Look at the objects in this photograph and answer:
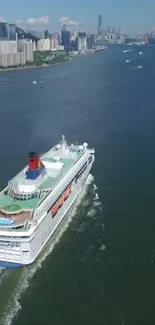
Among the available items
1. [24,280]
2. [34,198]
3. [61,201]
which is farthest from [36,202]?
[24,280]

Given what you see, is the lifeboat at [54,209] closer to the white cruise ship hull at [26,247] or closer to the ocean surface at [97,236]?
the white cruise ship hull at [26,247]

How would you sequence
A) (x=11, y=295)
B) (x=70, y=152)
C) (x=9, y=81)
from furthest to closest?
(x=9, y=81), (x=70, y=152), (x=11, y=295)

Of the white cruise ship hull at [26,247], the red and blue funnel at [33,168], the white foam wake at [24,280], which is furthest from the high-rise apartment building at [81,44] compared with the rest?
the white cruise ship hull at [26,247]

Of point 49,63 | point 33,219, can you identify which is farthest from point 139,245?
point 49,63

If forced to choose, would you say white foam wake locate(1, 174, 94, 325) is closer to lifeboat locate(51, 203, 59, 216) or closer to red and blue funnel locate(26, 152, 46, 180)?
lifeboat locate(51, 203, 59, 216)

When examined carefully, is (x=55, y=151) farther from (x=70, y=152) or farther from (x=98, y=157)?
(x=98, y=157)

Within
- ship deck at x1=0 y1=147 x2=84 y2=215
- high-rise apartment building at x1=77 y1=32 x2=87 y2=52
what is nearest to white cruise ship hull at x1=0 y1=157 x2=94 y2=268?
ship deck at x1=0 y1=147 x2=84 y2=215
